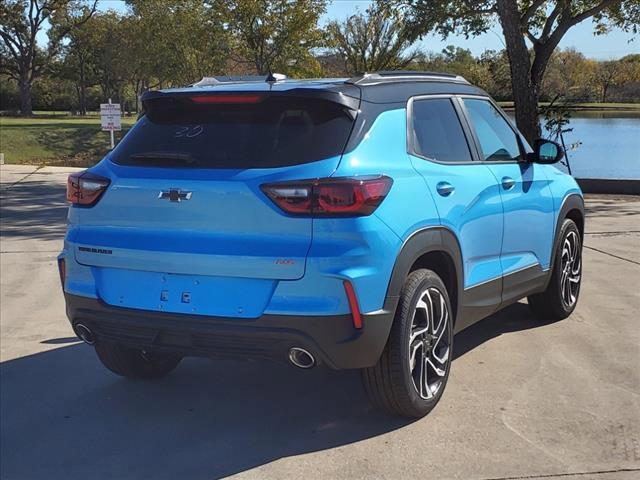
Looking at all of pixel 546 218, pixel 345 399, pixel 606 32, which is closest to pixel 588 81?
pixel 606 32

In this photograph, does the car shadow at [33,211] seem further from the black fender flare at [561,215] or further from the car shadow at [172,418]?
the black fender flare at [561,215]

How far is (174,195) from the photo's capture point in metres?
3.70

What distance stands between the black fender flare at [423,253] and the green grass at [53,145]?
2232cm

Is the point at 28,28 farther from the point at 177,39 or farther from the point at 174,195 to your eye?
the point at 174,195

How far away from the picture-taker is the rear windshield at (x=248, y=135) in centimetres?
366

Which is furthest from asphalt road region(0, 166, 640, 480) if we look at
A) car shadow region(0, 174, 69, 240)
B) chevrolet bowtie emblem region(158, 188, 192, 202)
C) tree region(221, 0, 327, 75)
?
tree region(221, 0, 327, 75)

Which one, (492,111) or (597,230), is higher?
(492,111)

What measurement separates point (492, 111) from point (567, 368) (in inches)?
73.4

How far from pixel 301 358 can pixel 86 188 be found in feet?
4.89

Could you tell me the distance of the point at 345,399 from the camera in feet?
14.8

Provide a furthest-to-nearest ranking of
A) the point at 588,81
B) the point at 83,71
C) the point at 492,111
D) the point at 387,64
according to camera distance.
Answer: the point at 83,71 < the point at 387,64 < the point at 588,81 < the point at 492,111

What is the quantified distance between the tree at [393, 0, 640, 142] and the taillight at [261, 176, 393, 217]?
477 inches

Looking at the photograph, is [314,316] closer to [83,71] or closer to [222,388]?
[222,388]

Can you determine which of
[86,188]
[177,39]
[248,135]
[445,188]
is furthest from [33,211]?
[177,39]
